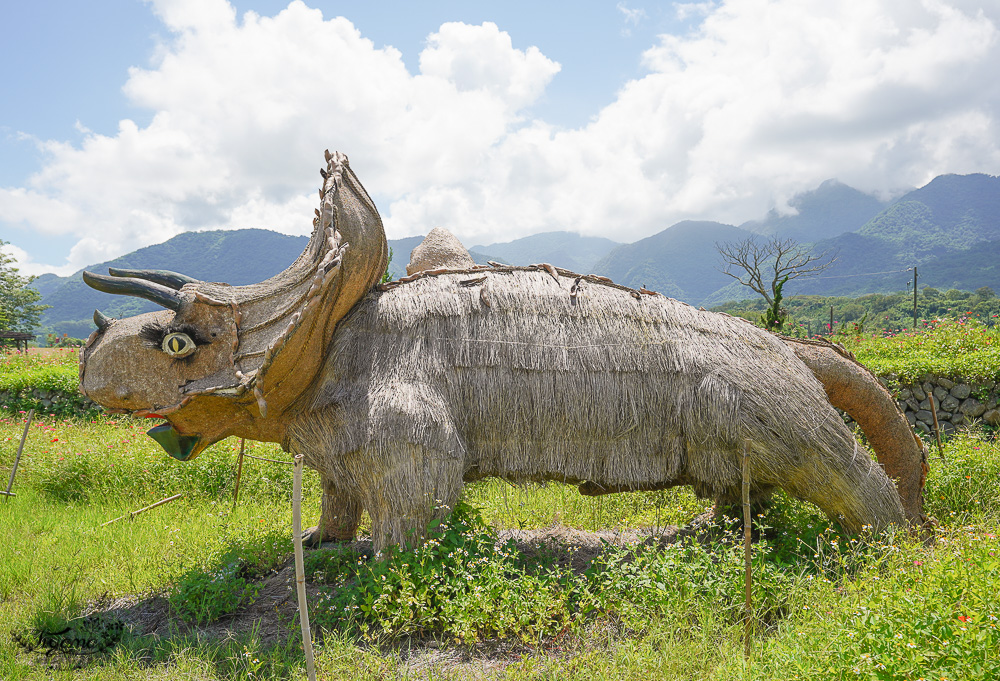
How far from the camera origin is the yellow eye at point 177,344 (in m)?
3.56

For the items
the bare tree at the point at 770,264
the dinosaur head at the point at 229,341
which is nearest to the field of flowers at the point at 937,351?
the bare tree at the point at 770,264

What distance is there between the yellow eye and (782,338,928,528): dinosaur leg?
426cm

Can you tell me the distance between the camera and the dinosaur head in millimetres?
3551

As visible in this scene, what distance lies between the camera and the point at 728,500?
461 cm

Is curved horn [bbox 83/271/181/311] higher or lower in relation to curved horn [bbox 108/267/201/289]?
lower

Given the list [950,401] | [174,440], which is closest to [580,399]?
[174,440]

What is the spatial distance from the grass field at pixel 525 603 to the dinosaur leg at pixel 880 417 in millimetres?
417

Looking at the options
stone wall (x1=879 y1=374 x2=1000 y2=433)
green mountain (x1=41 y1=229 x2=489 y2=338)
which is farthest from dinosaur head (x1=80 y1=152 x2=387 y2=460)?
green mountain (x1=41 y1=229 x2=489 y2=338)

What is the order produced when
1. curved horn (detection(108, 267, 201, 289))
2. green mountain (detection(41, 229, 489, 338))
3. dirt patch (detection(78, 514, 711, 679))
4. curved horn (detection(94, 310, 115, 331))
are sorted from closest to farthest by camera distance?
dirt patch (detection(78, 514, 711, 679)) → curved horn (detection(94, 310, 115, 331)) → curved horn (detection(108, 267, 201, 289)) → green mountain (detection(41, 229, 489, 338))

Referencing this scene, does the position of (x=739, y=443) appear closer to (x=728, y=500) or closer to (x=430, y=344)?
(x=728, y=500)

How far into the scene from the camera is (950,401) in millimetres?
8469

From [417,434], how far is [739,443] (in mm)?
2160

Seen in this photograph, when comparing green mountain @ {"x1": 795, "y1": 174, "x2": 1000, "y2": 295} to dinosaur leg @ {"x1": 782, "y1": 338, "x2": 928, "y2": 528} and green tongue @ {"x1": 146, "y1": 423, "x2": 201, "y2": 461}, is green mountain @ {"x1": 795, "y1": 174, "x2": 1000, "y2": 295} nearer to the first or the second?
dinosaur leg @ {"x1": 782, "y1": 338, "x2": 928, "y2": 528}

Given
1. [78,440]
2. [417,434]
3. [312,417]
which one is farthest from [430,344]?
[78,440]
